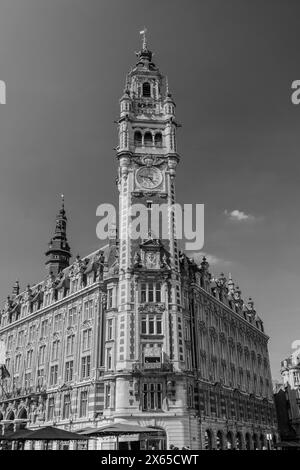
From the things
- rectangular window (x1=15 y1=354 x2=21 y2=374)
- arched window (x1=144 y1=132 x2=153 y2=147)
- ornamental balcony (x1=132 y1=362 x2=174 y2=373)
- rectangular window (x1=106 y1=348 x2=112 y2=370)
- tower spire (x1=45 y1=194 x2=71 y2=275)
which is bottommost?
ornamental balcony (x1=132 y1=362 x2=174 y2=373)

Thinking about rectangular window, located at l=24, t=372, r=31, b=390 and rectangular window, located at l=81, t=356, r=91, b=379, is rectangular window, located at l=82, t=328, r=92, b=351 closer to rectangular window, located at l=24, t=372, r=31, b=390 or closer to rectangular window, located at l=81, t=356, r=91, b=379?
rectangular window, located at l=81, t=356, r=91, b=379

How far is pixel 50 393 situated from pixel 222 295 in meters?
33.7

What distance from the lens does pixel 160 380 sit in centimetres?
5497

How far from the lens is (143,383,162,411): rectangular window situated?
53.7m

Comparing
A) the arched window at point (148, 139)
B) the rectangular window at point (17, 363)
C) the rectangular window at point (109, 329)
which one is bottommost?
the rectangular window at point (17, 363)

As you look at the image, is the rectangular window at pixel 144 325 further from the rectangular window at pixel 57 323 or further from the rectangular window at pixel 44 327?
the rectangular window at pixel 44 327

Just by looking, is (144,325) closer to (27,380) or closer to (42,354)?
(42,354)

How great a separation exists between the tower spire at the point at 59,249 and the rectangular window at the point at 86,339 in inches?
981

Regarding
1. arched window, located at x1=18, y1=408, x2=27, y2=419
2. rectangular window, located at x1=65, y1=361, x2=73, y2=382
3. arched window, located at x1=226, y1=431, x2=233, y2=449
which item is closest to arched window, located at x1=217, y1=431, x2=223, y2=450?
arched window, located at x1=226, y1=431, x2=233, y2=449

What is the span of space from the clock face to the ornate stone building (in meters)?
0.15

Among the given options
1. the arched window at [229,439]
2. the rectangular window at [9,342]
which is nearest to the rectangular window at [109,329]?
the arched window at [229,439]

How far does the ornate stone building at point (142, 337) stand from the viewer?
55.0 m

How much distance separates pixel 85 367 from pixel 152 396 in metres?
11.4
